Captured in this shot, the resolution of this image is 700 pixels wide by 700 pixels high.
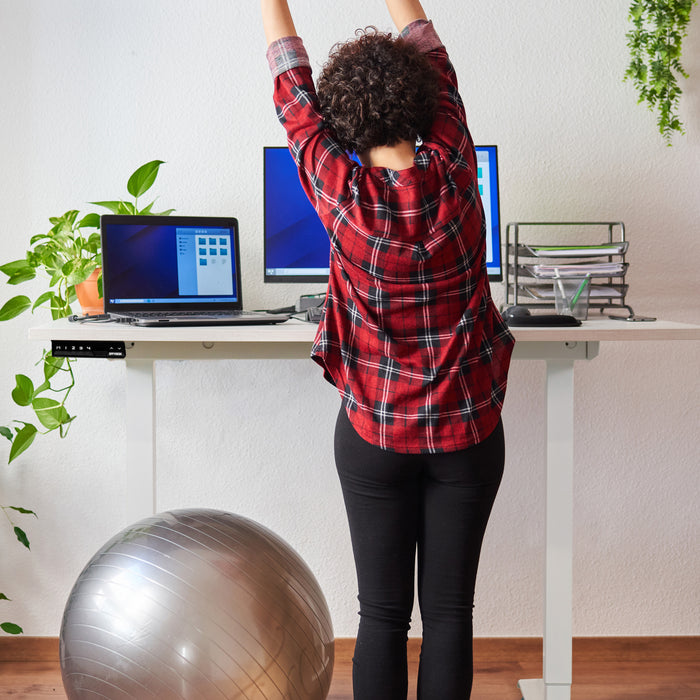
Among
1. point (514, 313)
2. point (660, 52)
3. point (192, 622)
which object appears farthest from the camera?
point (660, 52)

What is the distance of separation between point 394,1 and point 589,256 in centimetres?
89

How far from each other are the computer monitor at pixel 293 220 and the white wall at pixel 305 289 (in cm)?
26

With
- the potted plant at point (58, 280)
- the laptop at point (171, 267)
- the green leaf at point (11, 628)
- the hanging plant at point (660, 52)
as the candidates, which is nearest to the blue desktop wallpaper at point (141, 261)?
the laptop at point (171, 267)

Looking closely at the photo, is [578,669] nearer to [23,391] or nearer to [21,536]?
[21,536]

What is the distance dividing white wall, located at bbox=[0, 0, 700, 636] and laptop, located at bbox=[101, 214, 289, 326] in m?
0.27

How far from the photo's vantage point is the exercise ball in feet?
4.07

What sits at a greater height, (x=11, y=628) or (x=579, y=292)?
(x=579, y=292)

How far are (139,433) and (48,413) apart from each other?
0.43 m

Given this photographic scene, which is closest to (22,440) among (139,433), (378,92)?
(139,433)

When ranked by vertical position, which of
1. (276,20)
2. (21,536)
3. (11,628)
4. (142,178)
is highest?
(276,20)

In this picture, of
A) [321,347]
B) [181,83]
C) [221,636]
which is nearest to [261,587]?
[221,636]

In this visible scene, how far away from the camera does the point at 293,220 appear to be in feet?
6.08

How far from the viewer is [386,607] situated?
120 cm

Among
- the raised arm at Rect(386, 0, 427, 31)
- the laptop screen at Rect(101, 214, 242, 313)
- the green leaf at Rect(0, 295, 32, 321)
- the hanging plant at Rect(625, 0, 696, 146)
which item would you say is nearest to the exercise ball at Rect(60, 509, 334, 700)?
the laptop screen at Rect(101, 214, 242, 313)
